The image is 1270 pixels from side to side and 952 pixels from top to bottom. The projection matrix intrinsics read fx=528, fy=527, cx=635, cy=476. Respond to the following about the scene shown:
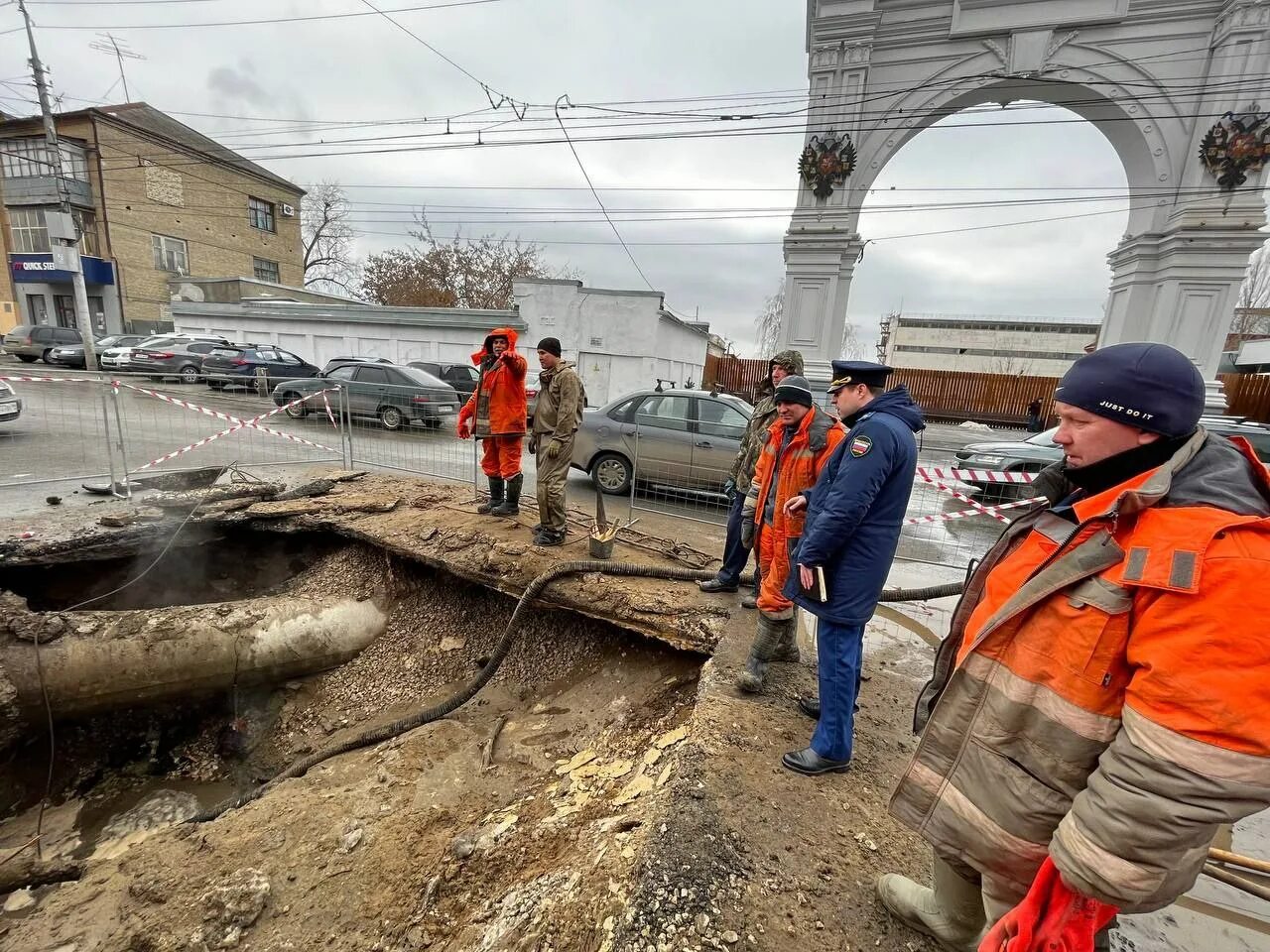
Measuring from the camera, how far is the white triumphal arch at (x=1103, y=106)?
314 inches

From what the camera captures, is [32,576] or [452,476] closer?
[32,576]

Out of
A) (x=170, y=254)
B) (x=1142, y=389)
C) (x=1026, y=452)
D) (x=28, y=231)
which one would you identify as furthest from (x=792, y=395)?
(x=28, y=231)

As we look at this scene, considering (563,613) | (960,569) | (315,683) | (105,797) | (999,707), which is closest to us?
(999,707)

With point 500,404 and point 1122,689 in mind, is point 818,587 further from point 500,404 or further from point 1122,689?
point 500,404

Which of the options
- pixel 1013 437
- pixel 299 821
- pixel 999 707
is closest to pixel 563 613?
pixel 299 821

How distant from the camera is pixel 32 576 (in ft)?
15.6

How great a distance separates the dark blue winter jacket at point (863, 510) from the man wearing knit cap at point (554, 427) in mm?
2652

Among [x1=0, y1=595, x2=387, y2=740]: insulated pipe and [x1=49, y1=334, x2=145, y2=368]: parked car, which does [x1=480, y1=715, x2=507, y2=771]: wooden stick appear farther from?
[x1=49, y1=334, x2=145, y2=368]: parked car

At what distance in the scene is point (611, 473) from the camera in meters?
7.34

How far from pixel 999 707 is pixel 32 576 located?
7234 mm

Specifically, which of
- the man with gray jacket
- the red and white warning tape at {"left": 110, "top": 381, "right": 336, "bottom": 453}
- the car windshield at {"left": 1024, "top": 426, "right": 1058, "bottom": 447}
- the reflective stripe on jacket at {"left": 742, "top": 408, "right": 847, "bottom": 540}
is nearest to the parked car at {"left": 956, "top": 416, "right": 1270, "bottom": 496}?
the car windshield at {"left": 1024, "top": 426, "right": 1058, "bottom": 447}

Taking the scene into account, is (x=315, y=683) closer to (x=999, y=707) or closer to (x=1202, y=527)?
(x=999, y=707)

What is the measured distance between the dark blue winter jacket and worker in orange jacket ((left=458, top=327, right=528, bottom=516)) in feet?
11.0

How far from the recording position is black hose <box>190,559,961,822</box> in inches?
151
